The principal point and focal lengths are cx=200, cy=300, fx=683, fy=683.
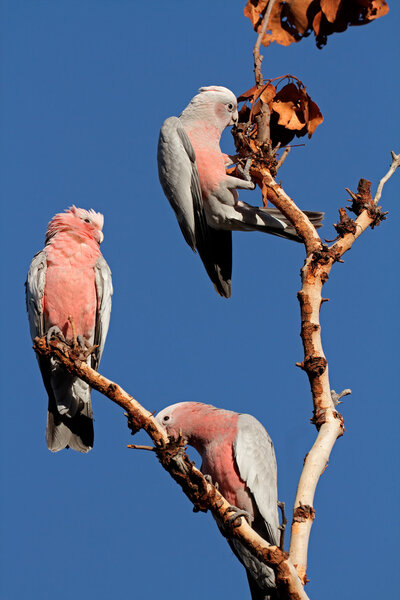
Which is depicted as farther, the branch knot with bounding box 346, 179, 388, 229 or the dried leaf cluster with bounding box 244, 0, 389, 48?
the dried leaf cluster with bounding box 244, 0, 389, 48

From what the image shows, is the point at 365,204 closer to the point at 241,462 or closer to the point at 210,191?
the point at 210,191

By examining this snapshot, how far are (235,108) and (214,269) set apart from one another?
169 cm

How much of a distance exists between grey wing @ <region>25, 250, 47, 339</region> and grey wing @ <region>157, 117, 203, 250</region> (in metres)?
A: 1.41

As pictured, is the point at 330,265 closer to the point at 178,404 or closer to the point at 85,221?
the point at 178,404

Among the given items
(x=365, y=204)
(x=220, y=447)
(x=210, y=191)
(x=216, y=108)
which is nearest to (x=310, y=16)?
(x=216, y=108)

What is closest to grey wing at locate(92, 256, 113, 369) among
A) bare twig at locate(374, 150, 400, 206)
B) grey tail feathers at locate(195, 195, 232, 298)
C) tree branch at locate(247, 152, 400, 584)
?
grey tail feathers at locate(195, 195, 232, 298)

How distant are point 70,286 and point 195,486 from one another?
281cm

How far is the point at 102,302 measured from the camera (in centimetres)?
669

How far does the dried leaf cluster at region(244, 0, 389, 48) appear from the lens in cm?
643

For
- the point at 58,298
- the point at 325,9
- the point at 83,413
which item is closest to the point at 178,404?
the point at 83,413

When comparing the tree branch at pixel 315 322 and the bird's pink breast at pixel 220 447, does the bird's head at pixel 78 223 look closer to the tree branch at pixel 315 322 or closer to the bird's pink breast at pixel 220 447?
the tree branch at pixel 315 322

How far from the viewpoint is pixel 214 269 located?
711 cm

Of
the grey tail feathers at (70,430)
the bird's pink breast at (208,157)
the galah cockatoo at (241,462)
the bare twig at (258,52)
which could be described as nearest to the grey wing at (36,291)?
the grey tail feathers at (70,430)

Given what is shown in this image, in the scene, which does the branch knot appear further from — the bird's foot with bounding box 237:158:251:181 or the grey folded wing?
the grey folded wing
